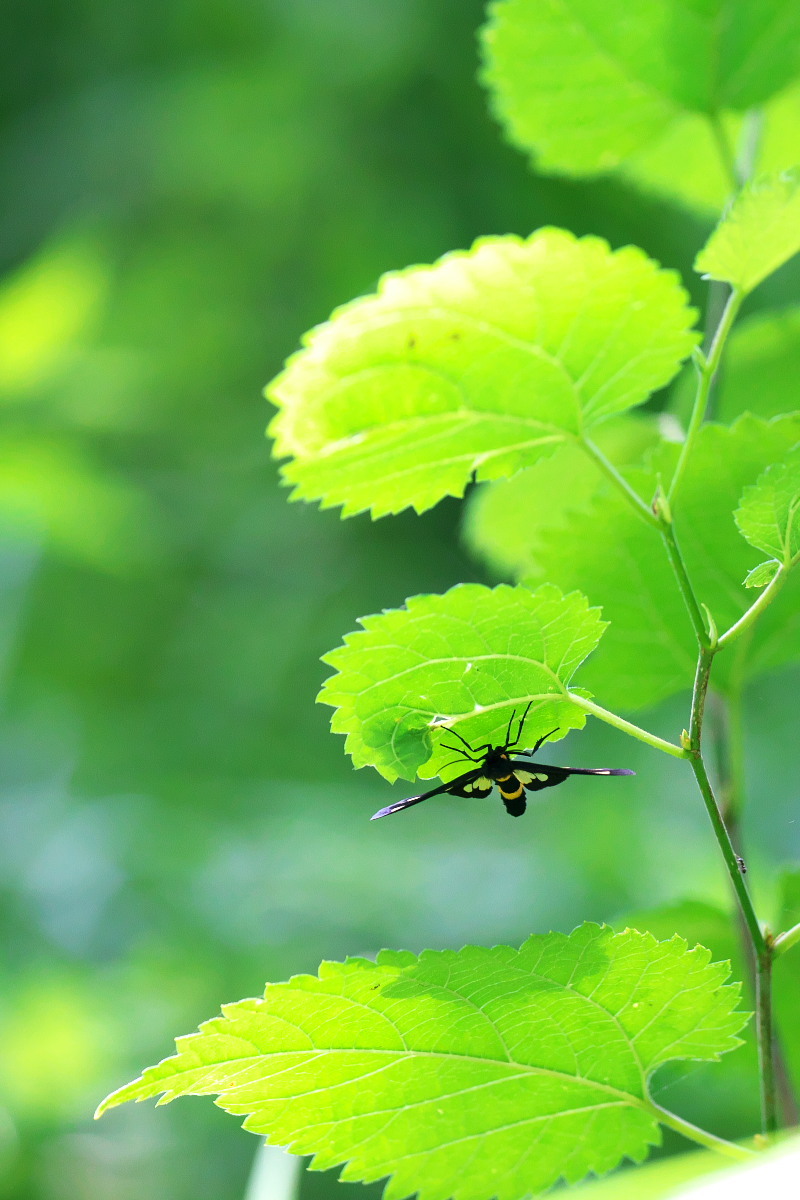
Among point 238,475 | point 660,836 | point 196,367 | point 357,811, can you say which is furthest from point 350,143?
point 660,836

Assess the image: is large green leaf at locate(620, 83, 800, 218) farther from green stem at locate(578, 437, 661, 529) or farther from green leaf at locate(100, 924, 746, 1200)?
green leaf at locate(100, 924, 746, 1200)

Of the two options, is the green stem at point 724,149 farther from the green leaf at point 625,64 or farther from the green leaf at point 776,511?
the green leaf at point 776,511

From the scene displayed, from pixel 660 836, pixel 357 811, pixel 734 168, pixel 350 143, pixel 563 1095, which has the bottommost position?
pixel 660 836

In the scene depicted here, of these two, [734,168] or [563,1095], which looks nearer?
[563,1095]

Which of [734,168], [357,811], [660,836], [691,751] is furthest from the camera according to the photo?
[357,811]

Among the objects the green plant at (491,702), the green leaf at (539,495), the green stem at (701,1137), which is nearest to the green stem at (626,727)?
the green plant at (491,702)

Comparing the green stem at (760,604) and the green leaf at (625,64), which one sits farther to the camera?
the green leaf at (625,64)

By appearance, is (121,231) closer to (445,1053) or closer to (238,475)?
(238,475)
